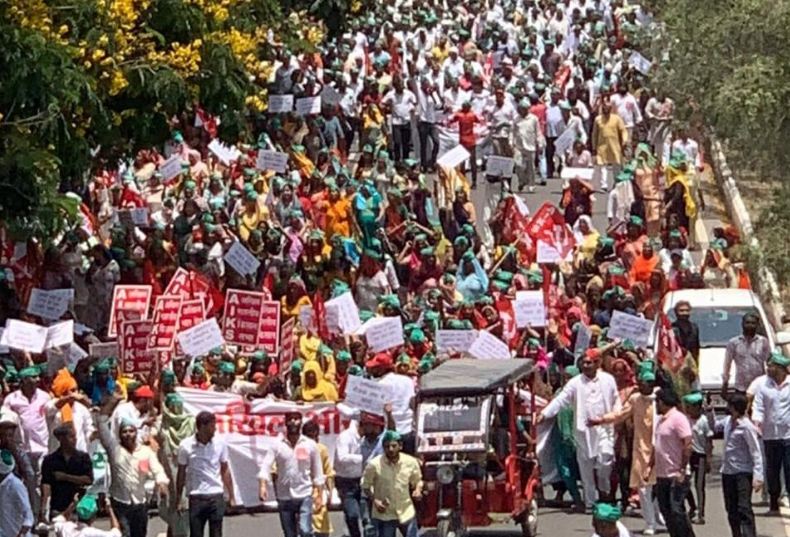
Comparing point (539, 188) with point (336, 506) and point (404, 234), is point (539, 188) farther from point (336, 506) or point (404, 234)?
point (336, 506)

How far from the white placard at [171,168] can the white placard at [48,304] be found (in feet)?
19.7

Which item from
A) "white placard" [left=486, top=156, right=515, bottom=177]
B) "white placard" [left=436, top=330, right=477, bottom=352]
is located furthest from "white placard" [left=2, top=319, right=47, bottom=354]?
"white placard" [left=486, top=156, right=515, bottom=177]

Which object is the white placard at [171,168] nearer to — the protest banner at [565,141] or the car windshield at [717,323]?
the protest banner at [565,141]

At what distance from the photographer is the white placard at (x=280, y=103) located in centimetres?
3788

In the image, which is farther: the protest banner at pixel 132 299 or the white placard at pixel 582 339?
the protest banner at pixel 132 299

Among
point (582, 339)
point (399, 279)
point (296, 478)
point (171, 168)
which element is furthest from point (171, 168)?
point (296, 478)

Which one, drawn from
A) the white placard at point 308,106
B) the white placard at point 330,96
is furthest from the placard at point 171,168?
the white placard at point 330,96

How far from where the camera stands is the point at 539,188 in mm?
39719

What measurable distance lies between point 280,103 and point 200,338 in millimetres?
12607

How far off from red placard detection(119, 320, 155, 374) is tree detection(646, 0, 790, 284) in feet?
20.3

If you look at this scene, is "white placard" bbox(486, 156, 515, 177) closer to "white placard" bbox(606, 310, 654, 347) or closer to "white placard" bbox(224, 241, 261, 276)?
"white placard" bbox(224, 241, 261, 276)

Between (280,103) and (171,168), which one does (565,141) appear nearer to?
(280,103)

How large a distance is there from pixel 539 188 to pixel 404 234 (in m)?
6.75

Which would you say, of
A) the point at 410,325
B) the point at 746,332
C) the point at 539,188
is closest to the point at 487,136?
the point at 539,188
